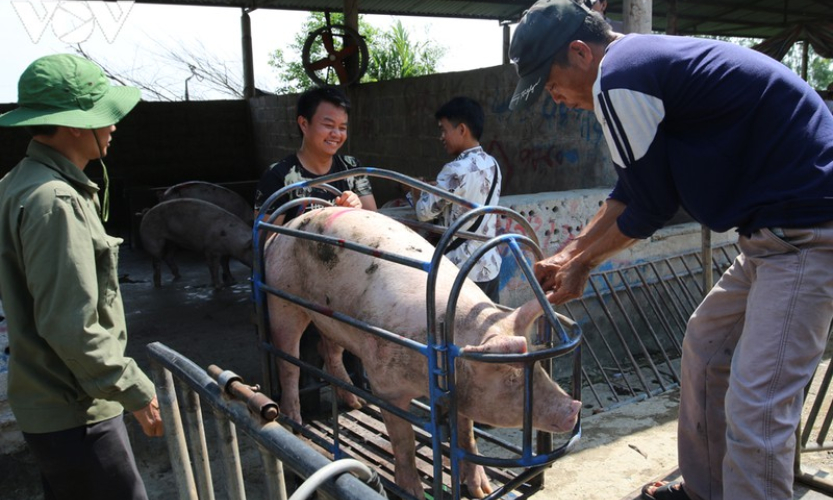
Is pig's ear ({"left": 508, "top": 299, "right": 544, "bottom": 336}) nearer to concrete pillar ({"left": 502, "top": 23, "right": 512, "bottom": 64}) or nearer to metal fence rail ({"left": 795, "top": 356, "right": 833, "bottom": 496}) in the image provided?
metal fence rail ({"left": 795, "top": 356, "right": 833, "bottom": 496})

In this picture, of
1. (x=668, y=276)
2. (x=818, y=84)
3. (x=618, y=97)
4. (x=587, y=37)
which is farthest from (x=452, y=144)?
(x=818, y=84)

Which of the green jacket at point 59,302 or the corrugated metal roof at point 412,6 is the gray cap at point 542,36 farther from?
the corrugated metal roof at point 412,6

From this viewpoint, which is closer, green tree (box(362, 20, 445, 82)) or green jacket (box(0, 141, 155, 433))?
green jacket (box(0, 141, 155, 433))

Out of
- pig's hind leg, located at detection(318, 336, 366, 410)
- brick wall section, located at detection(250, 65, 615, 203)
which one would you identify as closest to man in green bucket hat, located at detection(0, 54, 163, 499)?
pig's hind leg, located at detection(318, 336, 366, 410)

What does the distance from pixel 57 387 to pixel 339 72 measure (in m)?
8.00

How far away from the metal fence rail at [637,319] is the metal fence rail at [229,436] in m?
3.21

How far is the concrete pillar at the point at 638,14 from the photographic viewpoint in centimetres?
495

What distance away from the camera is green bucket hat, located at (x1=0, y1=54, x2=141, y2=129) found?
1847 mm

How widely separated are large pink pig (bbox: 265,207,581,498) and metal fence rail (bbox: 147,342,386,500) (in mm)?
713

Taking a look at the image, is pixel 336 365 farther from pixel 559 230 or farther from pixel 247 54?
pixel 247 54

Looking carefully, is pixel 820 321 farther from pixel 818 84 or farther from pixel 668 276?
pixel 818 84

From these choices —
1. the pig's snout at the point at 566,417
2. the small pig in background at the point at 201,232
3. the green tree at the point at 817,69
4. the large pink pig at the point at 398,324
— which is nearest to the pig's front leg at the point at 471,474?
the large pink pig at the point at 398,324

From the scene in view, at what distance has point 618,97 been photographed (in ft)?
6.39

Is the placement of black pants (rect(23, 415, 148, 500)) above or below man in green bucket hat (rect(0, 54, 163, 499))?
below
